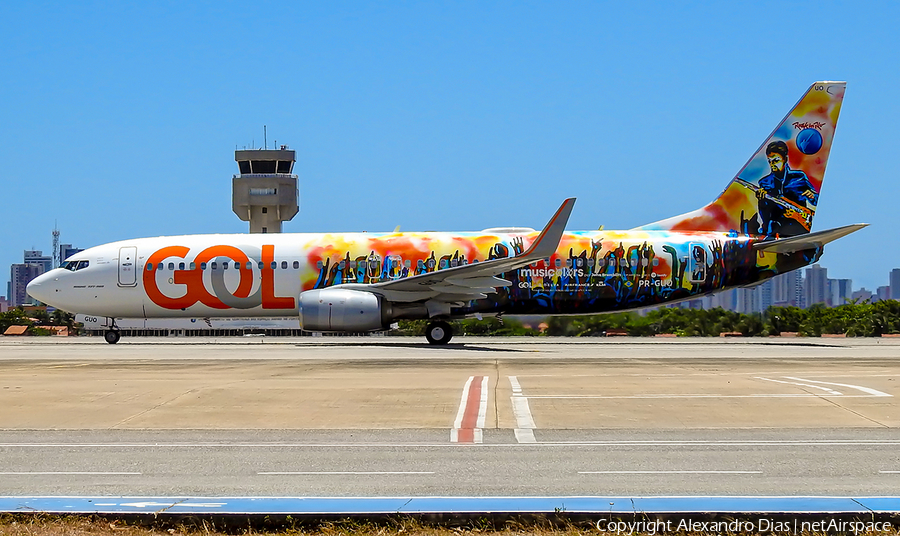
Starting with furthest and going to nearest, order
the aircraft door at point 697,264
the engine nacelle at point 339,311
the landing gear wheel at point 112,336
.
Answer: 1. the landing gear wheel at point 112,336
2. the aircraft door at point 697,264
3. the engine nacelle at point 339,311

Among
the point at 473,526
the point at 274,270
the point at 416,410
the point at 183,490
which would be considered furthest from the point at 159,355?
the point at 473,526

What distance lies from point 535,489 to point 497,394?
7.38 meters

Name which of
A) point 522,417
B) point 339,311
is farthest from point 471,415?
point 339,311

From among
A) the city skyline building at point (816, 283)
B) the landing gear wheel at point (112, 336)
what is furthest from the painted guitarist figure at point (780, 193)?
the city skyline building at point (816, 283)

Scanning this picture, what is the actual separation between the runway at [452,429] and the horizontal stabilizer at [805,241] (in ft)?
29.7

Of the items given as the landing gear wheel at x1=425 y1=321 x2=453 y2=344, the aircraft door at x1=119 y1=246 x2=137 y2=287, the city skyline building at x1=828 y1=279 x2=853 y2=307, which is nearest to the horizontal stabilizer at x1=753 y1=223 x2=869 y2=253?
the landing gear wheel at x1=425 y1=321 x2=453 y2=344

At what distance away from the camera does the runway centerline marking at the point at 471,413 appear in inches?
423

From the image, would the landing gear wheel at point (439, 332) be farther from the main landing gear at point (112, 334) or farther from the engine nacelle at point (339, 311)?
the main landing gear at point (112, 334)

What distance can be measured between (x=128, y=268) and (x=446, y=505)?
28.6m

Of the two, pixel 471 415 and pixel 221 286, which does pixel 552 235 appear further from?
pixel 471 415

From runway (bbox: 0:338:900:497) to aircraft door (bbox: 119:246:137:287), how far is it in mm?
11281

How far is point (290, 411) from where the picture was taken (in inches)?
521

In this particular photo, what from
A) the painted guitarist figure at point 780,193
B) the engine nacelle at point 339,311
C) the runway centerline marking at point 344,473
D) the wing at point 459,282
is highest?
the painted guitarist figure at point 780,193

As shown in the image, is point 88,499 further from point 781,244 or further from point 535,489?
point 781,244
